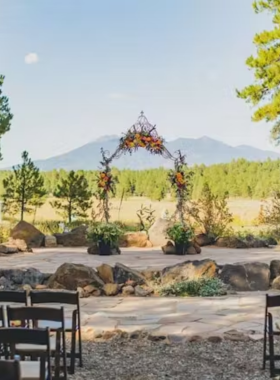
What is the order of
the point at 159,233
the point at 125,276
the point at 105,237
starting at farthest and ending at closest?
the point at 159,233 → the point at 105,237 → the point at 125,276

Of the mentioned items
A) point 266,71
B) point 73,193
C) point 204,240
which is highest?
point 266,71

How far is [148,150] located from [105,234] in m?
2.34

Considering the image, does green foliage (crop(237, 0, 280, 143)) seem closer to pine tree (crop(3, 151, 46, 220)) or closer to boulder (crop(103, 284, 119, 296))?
pine tree (crop(3, 151, 46, 220))

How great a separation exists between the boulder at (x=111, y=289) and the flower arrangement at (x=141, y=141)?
543 centimetres

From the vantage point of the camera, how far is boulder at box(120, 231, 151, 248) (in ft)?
46.4

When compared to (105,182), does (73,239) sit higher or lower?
lower

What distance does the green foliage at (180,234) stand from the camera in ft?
39.7

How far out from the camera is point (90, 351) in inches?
196

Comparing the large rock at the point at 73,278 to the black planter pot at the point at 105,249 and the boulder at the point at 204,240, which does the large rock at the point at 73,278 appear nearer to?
the black planter pot at the point at 105,249

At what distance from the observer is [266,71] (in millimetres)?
16344

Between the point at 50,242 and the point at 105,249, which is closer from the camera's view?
the point at 105,249

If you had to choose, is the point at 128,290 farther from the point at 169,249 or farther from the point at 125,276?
the point at 169,249

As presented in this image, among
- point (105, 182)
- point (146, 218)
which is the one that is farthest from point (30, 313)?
point (146, 218)

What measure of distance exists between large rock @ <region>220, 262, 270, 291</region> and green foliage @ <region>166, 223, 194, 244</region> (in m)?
3.67
